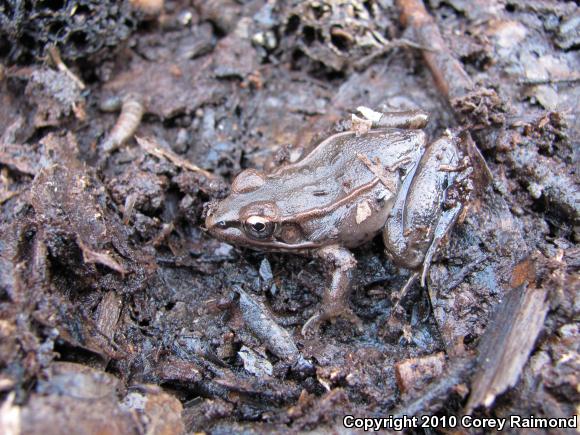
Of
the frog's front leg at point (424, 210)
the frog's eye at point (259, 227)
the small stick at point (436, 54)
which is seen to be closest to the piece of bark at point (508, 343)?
the frog's front leg at point (424, 210)

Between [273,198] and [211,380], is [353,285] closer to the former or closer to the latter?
[273,198]

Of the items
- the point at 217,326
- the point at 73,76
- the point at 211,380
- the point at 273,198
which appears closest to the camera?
the point at 211,380

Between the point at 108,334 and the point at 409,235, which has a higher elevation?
the point at 409,235

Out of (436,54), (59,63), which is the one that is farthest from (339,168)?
(59,63)

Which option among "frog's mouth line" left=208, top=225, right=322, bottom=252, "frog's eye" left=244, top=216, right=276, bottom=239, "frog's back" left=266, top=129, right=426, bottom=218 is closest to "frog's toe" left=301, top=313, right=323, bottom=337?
"frog's mouth line" left=208, top=225, right=322, bottom=252

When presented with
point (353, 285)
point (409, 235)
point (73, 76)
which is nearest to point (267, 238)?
point (353, 285)

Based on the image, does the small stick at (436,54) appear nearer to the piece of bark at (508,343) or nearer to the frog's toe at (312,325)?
the piece of bark at (508,343)

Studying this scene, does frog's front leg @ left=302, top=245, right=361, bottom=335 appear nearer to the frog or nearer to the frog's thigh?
the frog
